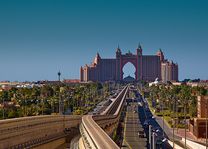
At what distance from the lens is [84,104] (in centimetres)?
11069

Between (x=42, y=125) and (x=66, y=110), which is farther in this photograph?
(x=66, y=110)

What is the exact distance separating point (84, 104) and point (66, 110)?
79.1 ft

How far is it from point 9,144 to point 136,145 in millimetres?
13899

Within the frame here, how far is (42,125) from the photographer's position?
43.1 metres

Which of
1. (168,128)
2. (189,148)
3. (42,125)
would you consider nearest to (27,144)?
(42,125)

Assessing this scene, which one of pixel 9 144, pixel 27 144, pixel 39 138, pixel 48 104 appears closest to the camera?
pixel 9 144

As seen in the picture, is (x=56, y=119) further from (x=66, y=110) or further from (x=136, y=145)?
(x=66, y=110)

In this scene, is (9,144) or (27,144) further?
(27,144)

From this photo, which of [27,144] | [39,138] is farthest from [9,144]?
[39,138]

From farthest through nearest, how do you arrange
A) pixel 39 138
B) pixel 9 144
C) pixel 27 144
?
1. pixel 39 138
2. pixel 27 144
3. pixel 9 144

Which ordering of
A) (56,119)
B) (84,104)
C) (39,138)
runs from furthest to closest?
1. (84,104)
2. (56,119)
3. (39,138)

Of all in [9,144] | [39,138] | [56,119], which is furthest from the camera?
[56,119]

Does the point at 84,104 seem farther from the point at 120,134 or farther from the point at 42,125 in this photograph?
the point at 42,125

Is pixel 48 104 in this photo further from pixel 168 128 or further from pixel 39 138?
pixel 39 138
